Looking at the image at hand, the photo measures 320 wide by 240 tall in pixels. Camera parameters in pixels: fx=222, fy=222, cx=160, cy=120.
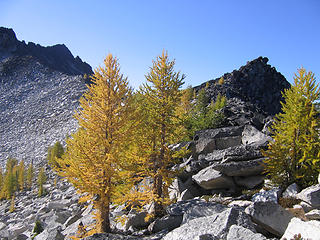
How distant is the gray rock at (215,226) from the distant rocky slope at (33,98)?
193 feet

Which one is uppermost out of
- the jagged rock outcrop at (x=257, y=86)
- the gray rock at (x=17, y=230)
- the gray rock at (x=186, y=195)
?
the jagged rock outcrop at (x=257, y=86)

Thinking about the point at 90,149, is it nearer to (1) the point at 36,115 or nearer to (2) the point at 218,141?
(2) the point at 218,141

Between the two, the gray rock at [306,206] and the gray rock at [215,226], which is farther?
the gray rock at [306,206]

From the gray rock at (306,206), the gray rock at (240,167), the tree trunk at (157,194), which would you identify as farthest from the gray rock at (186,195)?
the gray rock at (306,206)

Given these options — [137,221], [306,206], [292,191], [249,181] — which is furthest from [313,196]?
[137,221]

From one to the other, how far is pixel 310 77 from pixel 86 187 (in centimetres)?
1249

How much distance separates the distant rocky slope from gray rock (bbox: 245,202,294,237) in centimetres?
6019

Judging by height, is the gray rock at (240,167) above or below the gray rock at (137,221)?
above

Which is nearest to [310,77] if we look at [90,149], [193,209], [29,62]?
[193,209]

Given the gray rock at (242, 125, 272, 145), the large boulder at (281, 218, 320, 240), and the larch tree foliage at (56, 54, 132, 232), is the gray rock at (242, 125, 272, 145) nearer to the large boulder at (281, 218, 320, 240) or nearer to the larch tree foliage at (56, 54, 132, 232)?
the larch tree foliage at (56, 54, 132, 232)

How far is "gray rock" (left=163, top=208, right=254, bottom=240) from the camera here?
22.6ft

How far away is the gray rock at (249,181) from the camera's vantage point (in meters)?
12.3

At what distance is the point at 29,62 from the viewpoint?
407ft

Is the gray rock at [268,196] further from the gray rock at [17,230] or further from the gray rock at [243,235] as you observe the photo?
the gray rock at [17,230]
